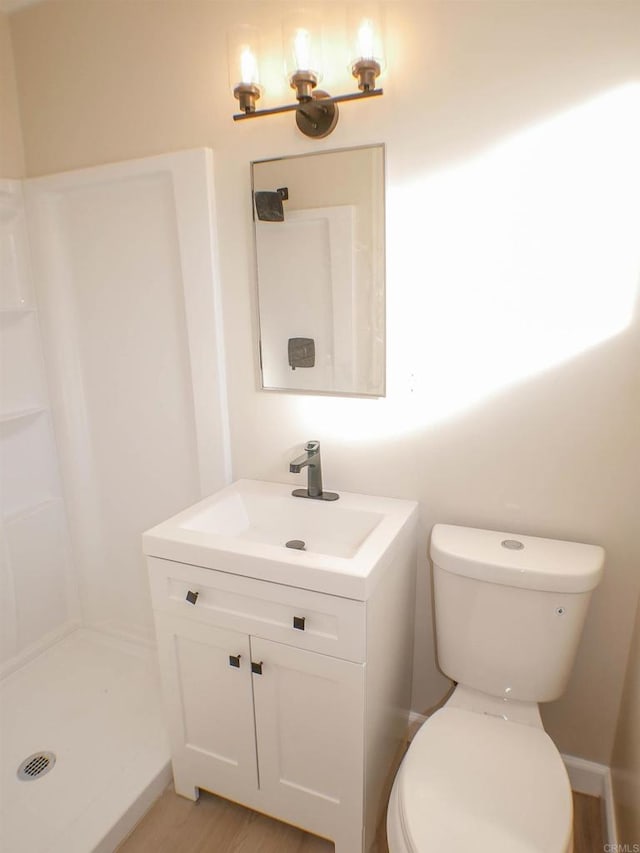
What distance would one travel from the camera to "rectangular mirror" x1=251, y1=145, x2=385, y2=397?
1.42 metres

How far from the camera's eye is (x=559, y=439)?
1348 mm

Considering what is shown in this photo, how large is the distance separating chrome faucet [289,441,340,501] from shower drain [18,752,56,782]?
47.5 inches

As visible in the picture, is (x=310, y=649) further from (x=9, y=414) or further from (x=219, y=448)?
(x=9, y=414)

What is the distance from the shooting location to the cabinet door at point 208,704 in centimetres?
136

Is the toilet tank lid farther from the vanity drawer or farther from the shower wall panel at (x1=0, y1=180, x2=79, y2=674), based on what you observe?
the shower wall panel at (x1=0, y1=180, x2=79, y2=674)

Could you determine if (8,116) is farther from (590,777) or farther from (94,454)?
(590,777)

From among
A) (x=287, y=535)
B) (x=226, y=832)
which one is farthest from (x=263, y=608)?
(x=226, y=832)

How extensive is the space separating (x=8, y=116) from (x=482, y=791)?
256 centimetres

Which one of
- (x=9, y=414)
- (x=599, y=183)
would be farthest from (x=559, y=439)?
(x=9, y=414)

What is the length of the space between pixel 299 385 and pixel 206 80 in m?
0.98

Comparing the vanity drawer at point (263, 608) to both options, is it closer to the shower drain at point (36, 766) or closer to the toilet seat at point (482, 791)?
the toilet seat at point (482, 791)

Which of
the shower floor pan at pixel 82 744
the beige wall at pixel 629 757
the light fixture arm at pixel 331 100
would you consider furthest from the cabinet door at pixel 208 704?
the light fixture arm at pixel 331 100

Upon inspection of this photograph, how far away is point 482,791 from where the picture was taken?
1.06m

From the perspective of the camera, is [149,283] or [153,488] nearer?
[149,283]
